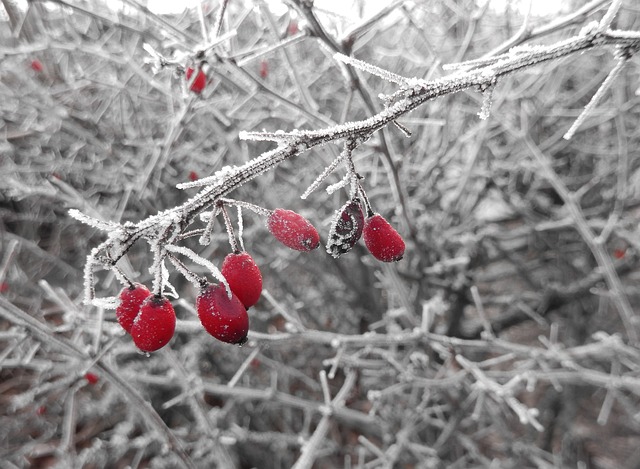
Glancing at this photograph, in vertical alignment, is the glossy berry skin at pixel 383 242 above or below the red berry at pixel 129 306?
above

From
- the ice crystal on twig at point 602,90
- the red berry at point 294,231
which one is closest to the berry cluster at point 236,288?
the red berry at point 294,231

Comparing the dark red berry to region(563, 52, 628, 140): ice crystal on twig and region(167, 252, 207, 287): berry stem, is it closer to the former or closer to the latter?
region(167, 252, 207, 287): berry stem

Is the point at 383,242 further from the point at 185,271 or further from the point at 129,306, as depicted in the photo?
the point at 129,306

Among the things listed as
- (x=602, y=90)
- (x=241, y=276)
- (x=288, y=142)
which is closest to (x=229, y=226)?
(x=241, y=276)

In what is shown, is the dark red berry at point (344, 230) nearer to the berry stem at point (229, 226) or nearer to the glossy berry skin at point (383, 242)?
the glossy berry skin at point (383, 242)

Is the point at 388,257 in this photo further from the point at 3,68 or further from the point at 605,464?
the point at 605,464

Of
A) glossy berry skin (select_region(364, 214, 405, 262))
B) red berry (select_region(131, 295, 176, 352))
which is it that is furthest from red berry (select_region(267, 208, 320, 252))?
red berry (select_region(131, 295, 176, 352))
